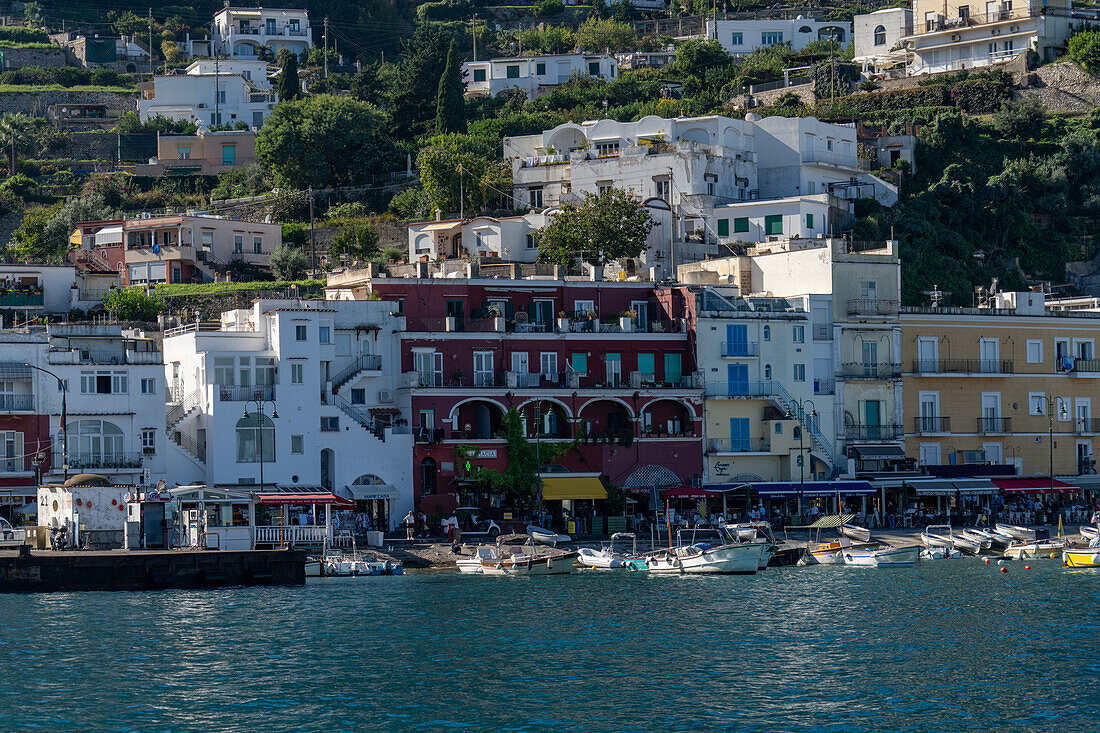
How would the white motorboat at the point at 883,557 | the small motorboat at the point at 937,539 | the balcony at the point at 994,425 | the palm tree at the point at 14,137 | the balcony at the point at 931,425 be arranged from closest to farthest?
the white motorboat at the point at 883,557
the small motorboat at the point at 937,539
the balcony at the point at 931,425
the balcony at the point at 994,425
the palm tree at the point at 14,137

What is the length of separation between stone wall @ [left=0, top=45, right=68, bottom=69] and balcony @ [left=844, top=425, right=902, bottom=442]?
303ft

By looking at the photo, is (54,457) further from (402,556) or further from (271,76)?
(271,76)

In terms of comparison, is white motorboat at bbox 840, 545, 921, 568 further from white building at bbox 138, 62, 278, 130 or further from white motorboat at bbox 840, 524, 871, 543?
white building at bbox 138, 62, 278, 130

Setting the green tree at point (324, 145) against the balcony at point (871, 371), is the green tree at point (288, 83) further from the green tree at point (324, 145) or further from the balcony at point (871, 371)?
the balcony at point (871, 371)

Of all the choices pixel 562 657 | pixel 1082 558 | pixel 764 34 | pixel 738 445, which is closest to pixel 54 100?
pixel 764 34

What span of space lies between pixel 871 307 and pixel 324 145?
4321 cm

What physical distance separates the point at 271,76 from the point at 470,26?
25816 millimetres

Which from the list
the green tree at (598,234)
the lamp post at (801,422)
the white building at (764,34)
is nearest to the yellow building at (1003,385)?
the lamp post at (801,422)

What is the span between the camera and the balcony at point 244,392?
2881 inches

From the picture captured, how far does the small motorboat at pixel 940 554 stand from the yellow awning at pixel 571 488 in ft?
48.6

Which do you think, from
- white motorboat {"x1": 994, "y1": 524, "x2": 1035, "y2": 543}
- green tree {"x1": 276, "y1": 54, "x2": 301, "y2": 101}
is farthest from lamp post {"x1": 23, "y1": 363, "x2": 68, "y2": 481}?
green tree {"x1": 276, "y1": 54, "x2": 301, "y2": 101}

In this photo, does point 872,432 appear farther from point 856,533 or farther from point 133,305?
point 133,305

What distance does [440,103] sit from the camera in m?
124

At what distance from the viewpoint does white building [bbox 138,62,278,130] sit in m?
132
